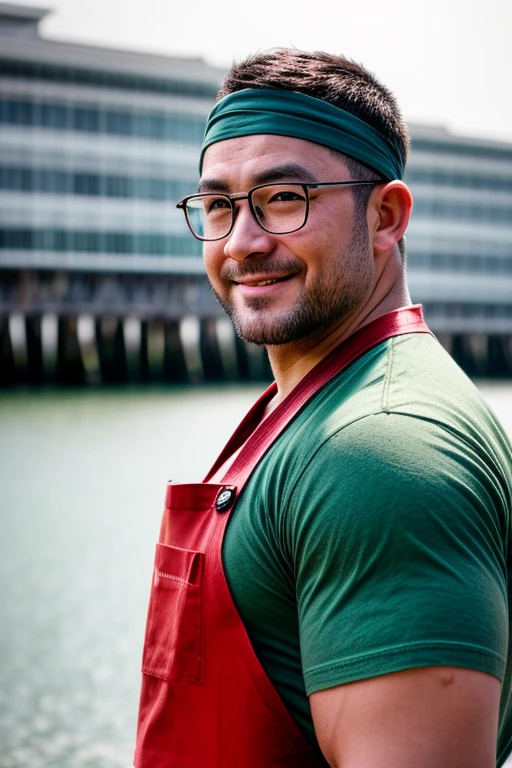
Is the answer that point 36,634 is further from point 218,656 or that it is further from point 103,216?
point 103,216

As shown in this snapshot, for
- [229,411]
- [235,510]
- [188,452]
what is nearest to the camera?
[235,510]

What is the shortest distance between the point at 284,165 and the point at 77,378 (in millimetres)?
28708

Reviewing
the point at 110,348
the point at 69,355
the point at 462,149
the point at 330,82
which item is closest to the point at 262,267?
the point at 330,82

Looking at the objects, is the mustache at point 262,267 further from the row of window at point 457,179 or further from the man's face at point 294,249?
the row of window at point 457,179

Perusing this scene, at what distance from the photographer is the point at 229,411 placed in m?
23.0

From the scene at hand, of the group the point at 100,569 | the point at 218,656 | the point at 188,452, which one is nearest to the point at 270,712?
the point at 218,656

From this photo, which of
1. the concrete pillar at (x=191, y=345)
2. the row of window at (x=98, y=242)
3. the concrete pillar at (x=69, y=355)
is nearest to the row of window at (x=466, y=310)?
the concrete pillar at (x=191, y=345)

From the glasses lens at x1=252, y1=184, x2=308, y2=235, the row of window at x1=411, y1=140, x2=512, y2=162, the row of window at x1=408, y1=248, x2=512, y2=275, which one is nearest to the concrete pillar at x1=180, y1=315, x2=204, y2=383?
the row of window at x1=408, y1=248, x2=512, y2=275

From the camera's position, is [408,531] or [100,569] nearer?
[408,531]

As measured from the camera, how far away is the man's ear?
1.20m

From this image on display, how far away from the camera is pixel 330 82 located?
3.84 ft

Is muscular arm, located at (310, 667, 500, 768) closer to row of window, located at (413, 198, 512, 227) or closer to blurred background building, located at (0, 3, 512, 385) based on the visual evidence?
blurred background building, located at (0, 3, 512, 385)

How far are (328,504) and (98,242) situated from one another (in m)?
28.9

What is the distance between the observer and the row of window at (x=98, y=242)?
28.1m
